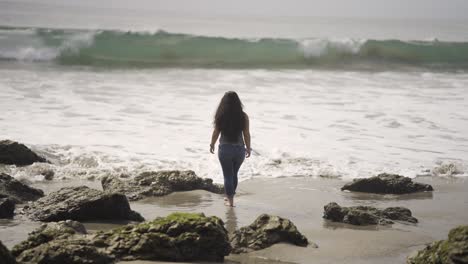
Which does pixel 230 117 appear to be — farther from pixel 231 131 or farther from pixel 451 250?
pixel 451 250

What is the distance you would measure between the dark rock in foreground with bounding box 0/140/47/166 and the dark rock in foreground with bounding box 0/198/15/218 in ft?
9.27

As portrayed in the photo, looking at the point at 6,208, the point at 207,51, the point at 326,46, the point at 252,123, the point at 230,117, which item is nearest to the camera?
the point at 6,208

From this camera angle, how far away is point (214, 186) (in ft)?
31.3

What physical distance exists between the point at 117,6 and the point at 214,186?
6564cm

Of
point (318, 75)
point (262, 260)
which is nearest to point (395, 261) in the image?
point (262, 260)

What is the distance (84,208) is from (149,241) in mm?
1603

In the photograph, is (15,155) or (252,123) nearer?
(15,155)

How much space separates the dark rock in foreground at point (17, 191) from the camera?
325 inches

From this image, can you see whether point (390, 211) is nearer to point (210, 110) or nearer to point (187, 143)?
point (187, 143)

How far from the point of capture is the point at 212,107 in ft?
54.2

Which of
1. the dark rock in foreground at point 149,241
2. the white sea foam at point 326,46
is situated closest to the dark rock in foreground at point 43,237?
the dark rock in foreground at point 149,241

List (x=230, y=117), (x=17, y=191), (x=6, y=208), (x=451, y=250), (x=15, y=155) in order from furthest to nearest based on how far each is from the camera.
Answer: (x=15, y=155)
(x=230, y=117)
(x=17, y=191)
(x=6, y=208)
(x=451, y=250)

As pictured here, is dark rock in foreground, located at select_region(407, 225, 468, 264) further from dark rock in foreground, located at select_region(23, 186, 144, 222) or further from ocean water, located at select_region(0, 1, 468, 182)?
ocean water, located at select_region(0, 1, 468, 182)

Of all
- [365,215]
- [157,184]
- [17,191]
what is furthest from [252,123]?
[365,215]
